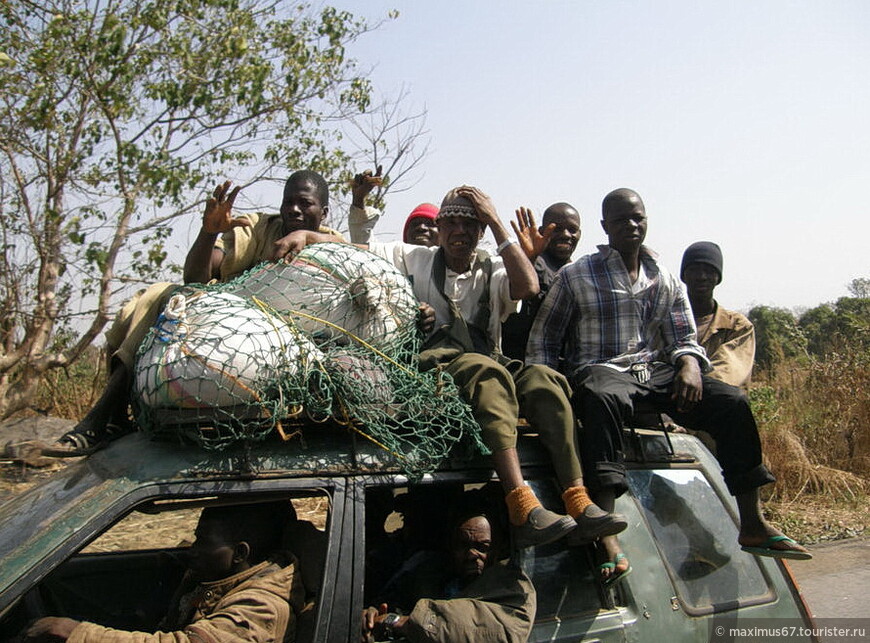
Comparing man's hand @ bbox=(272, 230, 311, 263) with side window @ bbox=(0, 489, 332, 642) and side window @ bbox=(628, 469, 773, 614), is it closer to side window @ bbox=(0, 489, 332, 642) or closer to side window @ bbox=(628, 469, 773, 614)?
side window @ bbox=(0, 489, 332, 642)

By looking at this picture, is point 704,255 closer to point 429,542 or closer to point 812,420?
point 429,542

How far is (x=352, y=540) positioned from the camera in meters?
2.40

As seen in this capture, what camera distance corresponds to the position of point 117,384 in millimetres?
3041

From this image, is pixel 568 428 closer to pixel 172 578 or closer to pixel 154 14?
pixel 172 578

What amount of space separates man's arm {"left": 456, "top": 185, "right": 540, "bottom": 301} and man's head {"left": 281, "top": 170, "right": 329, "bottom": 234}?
72cm

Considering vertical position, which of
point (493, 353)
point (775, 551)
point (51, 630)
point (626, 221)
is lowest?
point (775, 551)

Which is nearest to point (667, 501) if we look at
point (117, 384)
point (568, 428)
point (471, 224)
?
point (568, 428)

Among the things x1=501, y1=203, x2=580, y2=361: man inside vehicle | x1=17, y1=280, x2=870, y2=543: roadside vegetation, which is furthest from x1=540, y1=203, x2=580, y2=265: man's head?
x1=17, y1=280, x2=870, y2=543: roadside vegetation

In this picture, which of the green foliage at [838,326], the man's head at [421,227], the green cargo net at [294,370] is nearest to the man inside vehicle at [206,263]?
the green cargo net at [294,370]

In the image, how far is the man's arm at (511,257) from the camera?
362 cm

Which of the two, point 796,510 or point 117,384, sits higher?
point 117,384

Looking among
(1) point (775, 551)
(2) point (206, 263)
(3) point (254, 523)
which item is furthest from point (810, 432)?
(3) point (254, 523)

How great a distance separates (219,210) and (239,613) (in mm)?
1766

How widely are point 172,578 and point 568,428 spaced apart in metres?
1.93
